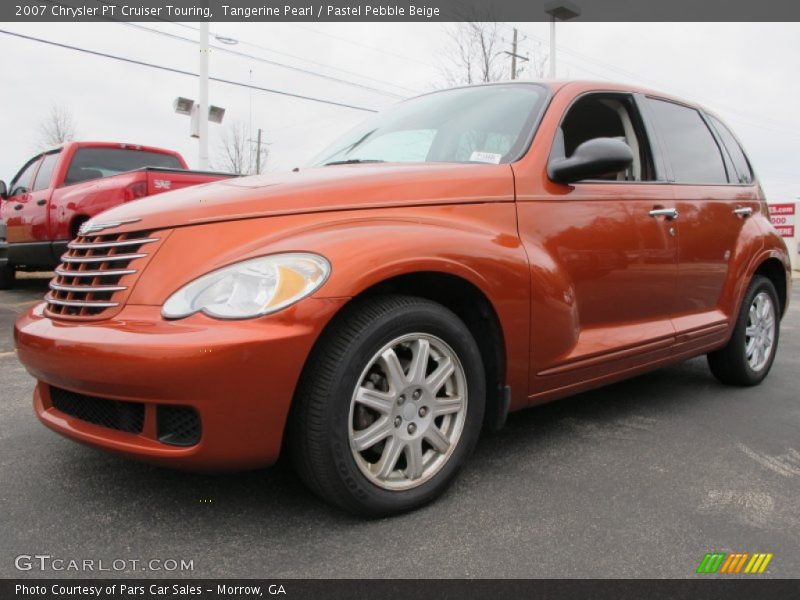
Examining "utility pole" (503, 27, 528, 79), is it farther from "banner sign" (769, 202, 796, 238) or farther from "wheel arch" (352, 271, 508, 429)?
"wheel arch" (352, 271, 508, 429)

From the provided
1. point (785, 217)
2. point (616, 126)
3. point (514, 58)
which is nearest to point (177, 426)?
point (616, 126)

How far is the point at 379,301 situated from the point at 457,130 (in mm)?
1203

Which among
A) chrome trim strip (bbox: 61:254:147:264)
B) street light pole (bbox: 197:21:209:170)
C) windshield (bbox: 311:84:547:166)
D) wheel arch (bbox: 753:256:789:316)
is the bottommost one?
wheel arch (bbox: 753:256:789:316)

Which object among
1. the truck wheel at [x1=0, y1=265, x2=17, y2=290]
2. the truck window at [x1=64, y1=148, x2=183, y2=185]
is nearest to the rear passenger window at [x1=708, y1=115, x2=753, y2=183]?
the truck window at [x1=64, y1=148, x2=183, y2=185]

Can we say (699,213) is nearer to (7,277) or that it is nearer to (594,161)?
(594,161)

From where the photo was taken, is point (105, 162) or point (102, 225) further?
point (105, 162)

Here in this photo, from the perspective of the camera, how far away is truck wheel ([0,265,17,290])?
27.8ft

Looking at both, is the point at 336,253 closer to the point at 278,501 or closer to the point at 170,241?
the point at 170,241

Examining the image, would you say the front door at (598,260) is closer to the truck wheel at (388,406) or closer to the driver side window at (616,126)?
the driver side window at (616,126)

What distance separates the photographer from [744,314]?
12.9 feet

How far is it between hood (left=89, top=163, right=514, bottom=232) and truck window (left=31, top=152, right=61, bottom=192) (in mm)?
6001

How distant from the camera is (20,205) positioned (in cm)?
778

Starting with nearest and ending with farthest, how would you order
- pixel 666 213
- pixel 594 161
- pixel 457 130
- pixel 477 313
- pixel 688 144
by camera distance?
pixel 477 313 → pixel 594 161 → pixel 457 130 → pixel 666 213 → pixel 688 144

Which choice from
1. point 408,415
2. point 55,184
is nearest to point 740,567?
point 408,415
